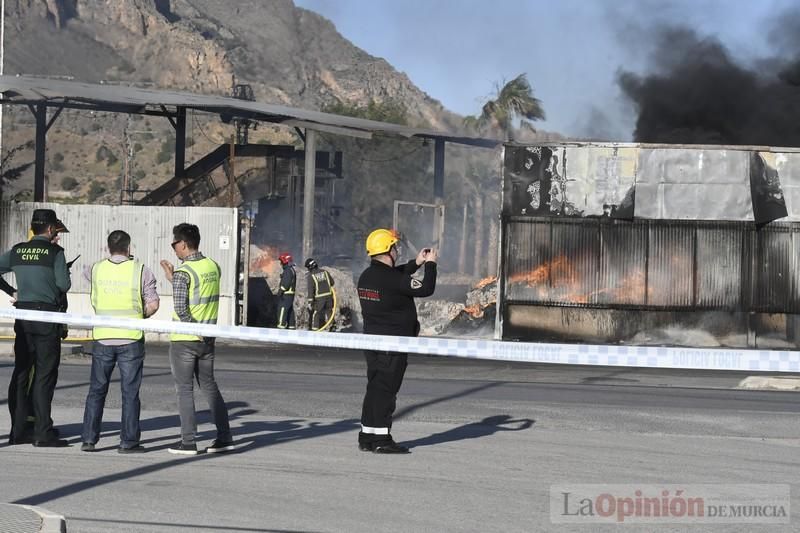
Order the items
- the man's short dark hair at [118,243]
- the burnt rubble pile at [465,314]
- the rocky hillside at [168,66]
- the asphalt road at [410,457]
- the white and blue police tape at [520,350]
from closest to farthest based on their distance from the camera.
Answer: the asphalt road at [410,457] < the white and blue police tape at [520,350] < the man's short dark hair at [118,243] < the burnt rubble pile at [465,314] < the rocky hillside at [168,66]

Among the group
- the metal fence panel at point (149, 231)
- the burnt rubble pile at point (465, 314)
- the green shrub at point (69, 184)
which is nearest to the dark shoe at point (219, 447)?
the metal fence panel at point (149, 231)

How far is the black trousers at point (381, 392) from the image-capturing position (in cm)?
950

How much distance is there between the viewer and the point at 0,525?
6223 millimetres

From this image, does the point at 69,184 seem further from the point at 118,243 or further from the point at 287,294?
the point at 118,243

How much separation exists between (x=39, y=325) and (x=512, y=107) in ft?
148

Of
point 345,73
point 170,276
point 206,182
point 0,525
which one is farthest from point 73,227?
point 345,73

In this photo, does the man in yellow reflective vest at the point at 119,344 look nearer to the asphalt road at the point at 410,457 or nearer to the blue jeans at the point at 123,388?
the blue jeans at the point at 123,388

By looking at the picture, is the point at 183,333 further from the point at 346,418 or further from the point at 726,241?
the point at 726,241

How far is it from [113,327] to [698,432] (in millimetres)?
5584
